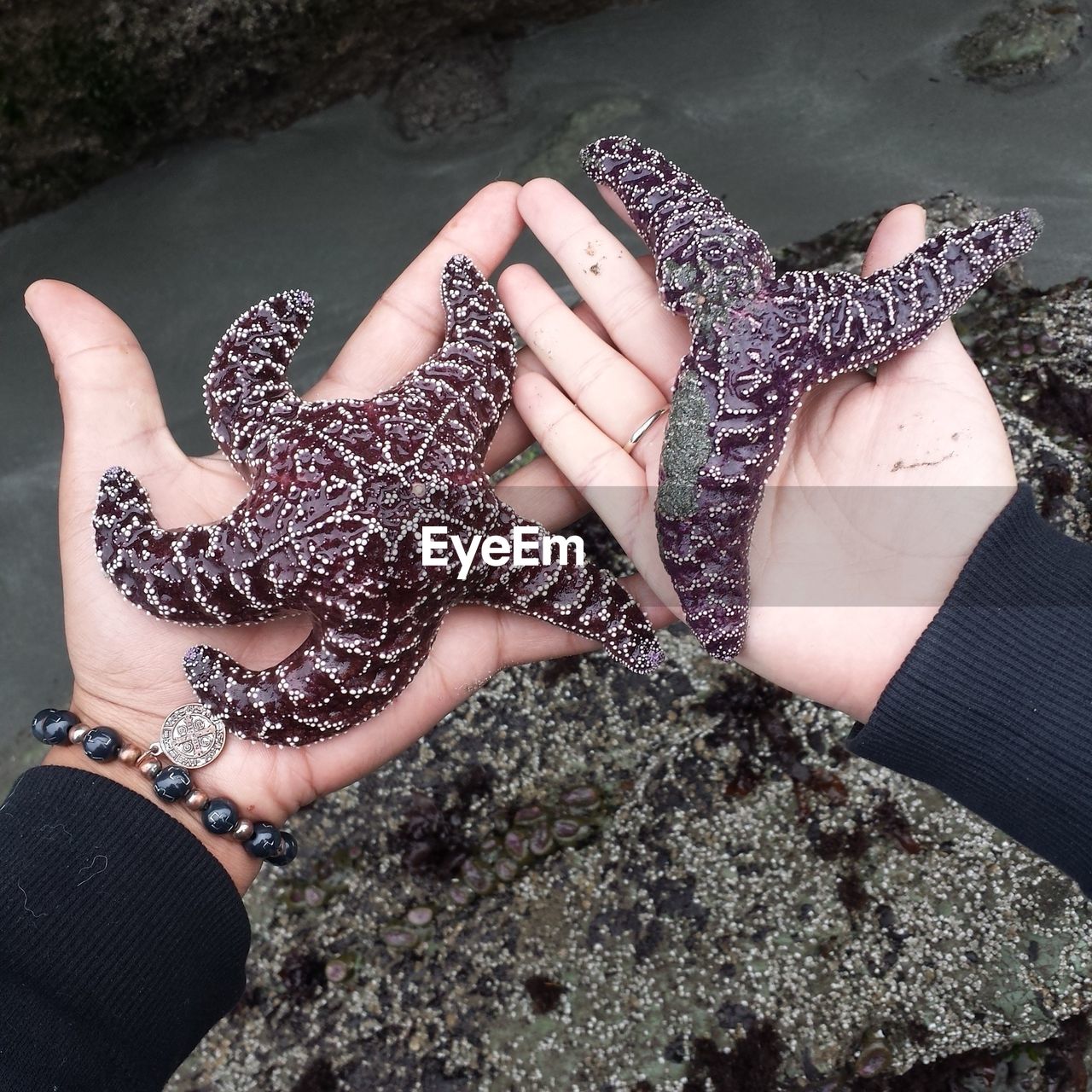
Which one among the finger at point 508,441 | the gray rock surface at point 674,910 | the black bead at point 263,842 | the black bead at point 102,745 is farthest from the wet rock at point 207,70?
the black bead at point 263,842

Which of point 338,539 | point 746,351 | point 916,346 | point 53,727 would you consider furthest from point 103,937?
point 916,346

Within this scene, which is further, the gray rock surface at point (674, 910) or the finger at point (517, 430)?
the gray rock surface at point (674, 910)

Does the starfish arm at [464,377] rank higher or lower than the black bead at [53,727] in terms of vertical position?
higher

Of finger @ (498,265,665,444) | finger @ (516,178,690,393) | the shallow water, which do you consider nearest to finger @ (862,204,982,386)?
finger @ (516,178,690,393)

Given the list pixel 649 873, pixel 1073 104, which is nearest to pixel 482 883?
pixel 649 873

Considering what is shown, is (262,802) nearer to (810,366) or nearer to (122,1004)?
(122,1004)

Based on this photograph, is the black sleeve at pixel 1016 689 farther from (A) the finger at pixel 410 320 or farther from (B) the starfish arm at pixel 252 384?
(B) the starfish arm at pixel 252 384
